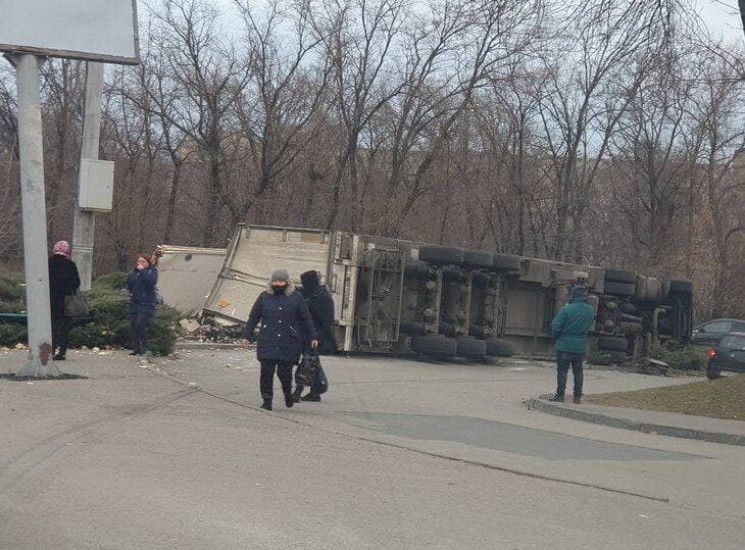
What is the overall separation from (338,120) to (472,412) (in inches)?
770

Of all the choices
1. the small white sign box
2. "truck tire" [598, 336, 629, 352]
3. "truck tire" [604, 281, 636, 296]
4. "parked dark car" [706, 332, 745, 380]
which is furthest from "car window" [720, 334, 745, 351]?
the small white sign box

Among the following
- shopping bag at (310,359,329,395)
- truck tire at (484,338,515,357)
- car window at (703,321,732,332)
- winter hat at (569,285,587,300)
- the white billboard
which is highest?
the white billboard

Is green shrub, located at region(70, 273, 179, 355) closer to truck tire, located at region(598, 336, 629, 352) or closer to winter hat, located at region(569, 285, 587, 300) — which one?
winter hat, located at region(569, 285, 587, 300)

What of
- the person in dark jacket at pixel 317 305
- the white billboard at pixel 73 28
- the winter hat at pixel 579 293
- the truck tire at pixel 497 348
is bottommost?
the truck tire at pixel 497 348

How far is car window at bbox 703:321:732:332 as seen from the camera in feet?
105

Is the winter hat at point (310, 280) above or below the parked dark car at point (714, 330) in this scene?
above

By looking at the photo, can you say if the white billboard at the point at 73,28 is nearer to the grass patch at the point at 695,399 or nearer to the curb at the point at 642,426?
the curb at the point at 642,426

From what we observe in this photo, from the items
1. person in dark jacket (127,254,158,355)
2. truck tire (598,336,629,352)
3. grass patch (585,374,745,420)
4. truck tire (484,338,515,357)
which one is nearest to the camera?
grass patch (585,374,745,420)

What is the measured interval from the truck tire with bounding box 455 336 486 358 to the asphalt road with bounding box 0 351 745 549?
7562mm

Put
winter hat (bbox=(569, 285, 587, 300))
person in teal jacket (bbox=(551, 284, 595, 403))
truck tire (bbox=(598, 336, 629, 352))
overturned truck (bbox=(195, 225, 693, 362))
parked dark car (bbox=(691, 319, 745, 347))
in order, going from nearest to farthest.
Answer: person in teal jacket (bbox=(551, 284, 595, 403)), winter hat (bbox=(569, 285, 587, 300)), overturned truck (bbox=(195, 225, 693, 362)), truck tire (bbox=(598, 336, 629, 352)), parked dark car (bbox=(691, 319, 745, 347))

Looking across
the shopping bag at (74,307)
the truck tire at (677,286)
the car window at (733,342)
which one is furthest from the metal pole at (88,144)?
the truck tire at (677,286)

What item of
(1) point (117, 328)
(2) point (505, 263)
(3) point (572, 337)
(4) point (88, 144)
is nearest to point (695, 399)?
(3) point (572, 337)

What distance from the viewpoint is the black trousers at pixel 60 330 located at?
1415 centimetres

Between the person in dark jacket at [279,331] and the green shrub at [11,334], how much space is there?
257 inches
